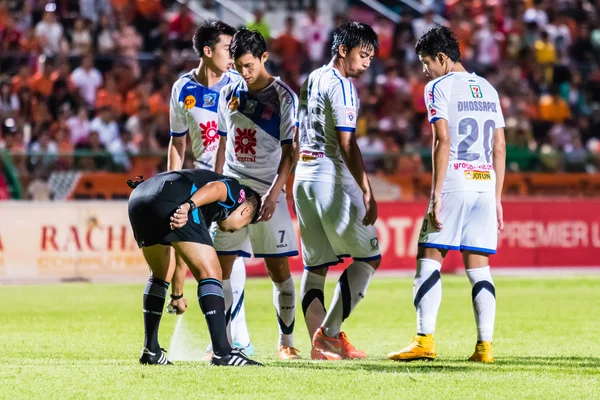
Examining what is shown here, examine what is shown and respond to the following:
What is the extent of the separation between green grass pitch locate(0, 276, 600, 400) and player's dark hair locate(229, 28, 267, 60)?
2401 millimetres

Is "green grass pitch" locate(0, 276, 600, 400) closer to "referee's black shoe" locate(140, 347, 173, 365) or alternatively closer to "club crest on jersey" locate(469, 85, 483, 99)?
"referee's black shoe" locate(140, 347, 173, 365)

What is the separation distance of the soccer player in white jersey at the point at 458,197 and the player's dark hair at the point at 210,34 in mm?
1825

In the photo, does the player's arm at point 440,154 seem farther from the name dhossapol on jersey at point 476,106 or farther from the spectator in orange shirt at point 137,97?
the spectator in orange shirt at point 137,97

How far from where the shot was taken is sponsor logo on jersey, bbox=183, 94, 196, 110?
9.20m

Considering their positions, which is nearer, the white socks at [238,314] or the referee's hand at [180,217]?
the referee's hand at [180,217]

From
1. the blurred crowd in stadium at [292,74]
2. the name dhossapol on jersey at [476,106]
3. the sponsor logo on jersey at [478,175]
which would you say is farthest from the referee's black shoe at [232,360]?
the blurred crowd in stadium at [292,74]

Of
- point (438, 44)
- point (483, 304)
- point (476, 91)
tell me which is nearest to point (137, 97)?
point (438, 44)

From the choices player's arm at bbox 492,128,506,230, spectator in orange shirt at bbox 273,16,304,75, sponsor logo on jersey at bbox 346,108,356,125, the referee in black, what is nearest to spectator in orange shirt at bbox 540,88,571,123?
spectator in orange shirt at bbox 273,16,304,75

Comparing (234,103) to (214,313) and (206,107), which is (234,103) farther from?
(214,313)

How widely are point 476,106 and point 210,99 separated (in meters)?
2.35

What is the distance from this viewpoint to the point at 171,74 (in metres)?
21.0

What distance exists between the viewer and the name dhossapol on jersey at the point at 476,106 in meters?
8.17

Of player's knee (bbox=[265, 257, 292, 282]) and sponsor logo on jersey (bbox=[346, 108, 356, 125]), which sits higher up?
sponsor logo on jersey (bbox=[346, 108, 356, 125])

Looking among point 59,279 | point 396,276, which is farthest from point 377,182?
point 59,279
